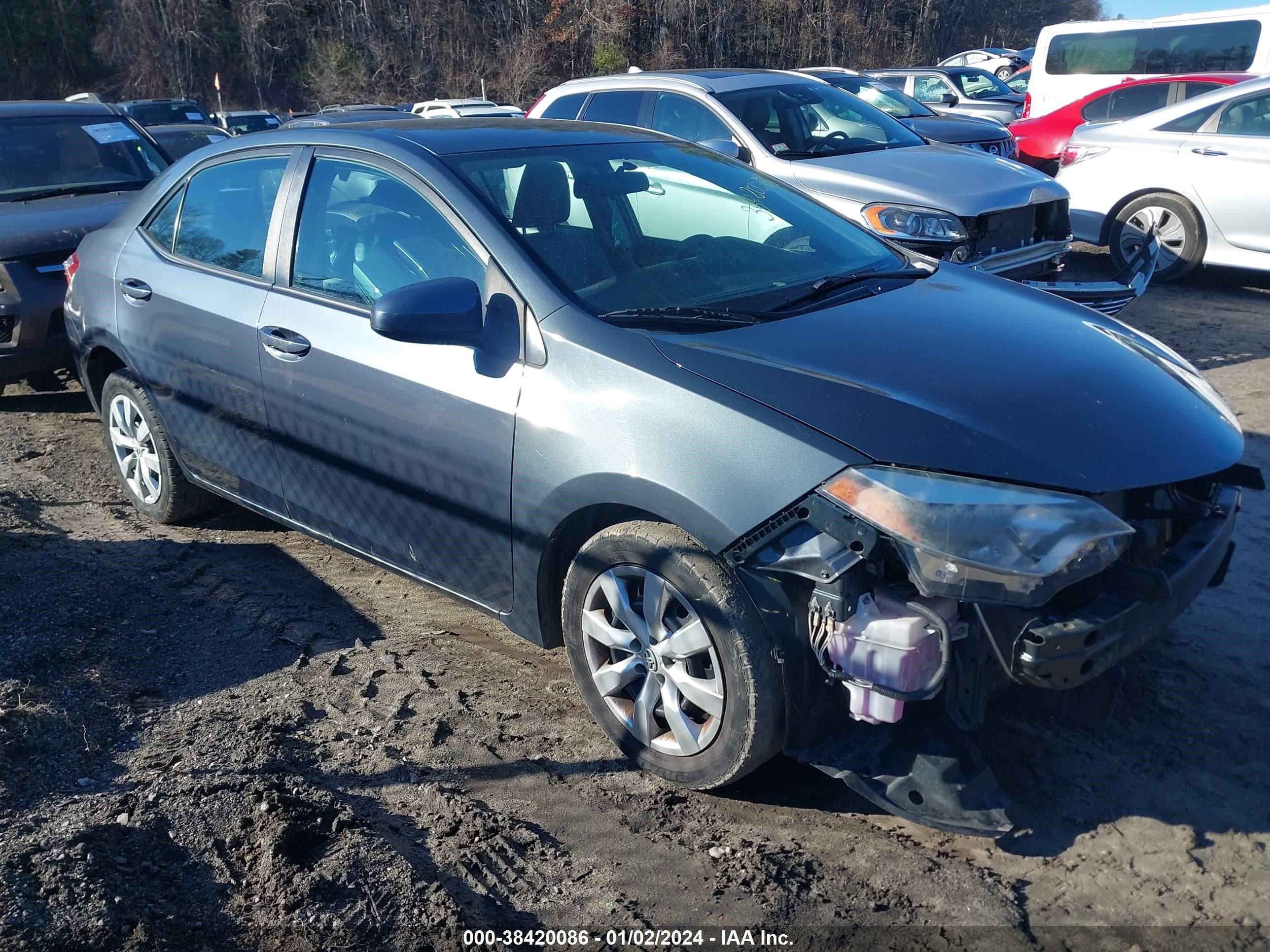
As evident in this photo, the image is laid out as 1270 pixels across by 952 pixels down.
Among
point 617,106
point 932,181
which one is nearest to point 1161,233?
point 932,181

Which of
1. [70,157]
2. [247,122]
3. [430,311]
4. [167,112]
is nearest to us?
[430,311]

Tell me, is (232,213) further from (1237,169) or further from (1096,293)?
(1237,169)

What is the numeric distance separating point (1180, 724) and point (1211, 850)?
0.58 meters

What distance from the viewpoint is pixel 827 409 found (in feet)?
9.16

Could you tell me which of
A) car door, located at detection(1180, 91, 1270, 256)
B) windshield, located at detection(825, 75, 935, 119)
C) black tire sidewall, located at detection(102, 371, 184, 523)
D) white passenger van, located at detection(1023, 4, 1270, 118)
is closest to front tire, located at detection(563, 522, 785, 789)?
black tire sidewall, located at detection(102, 371, 184, 523)

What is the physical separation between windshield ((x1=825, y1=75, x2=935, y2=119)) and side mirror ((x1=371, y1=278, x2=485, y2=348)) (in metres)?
9.16

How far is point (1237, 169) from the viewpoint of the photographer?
28.0 feet

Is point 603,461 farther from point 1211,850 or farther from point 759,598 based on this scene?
point 1211,850

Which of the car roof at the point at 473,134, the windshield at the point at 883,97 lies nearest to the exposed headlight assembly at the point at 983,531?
the car roof at the point at 473,134

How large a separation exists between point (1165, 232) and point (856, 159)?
10.5 ft

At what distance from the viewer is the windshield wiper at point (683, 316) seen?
3.22 metres

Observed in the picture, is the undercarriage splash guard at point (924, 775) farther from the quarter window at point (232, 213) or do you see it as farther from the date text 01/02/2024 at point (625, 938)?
the quarter window at point (232, 213)

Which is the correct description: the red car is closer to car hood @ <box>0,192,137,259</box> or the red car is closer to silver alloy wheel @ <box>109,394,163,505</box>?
A: car hood @ <box>0,192,137,259</box>

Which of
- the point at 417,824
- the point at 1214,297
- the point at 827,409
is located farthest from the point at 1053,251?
the point at 417,824
